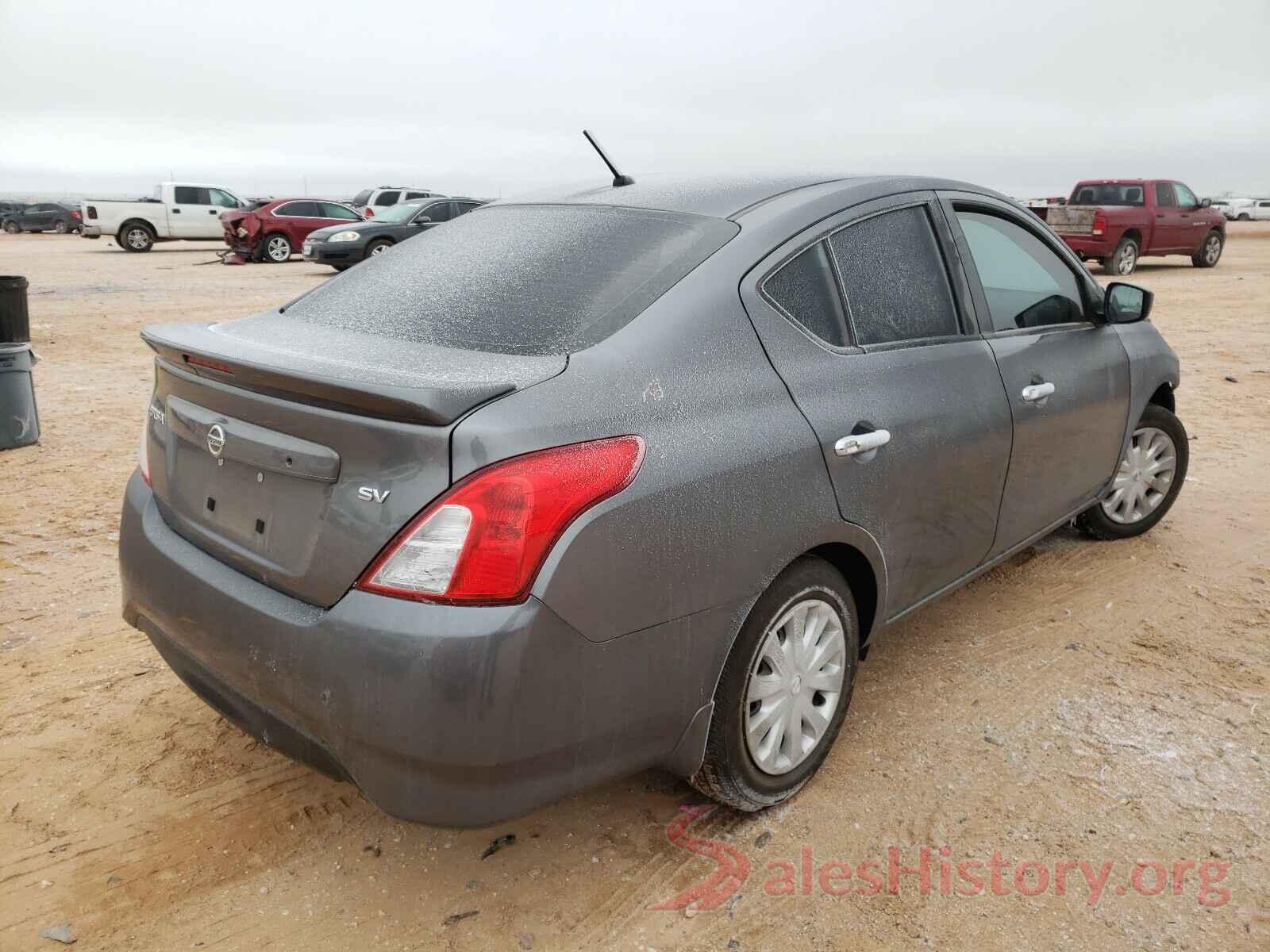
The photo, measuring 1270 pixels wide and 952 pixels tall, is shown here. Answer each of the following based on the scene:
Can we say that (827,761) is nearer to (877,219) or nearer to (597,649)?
(597,649)

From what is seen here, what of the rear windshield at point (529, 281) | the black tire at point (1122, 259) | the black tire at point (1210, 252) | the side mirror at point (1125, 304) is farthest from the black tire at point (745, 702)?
the black tire at point (1210, 252)

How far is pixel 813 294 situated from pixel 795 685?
1.05 metres

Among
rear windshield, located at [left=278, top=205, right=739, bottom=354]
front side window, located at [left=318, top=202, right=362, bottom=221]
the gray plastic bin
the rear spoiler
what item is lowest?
front side window, located at [left=318, top=202, right=362, bottom=221]

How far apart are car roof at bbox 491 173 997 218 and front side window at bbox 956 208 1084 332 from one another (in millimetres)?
285

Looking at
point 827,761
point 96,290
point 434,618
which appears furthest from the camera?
point 96,290

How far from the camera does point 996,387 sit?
3.15 metres

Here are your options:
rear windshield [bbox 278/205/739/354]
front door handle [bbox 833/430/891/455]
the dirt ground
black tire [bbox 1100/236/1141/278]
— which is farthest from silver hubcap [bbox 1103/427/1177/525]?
black tire [bbox 1100/236/1141/278]

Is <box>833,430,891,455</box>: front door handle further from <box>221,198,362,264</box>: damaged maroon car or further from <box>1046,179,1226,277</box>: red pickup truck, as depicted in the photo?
<box>221,198,362,264</box>: damaged maroon car

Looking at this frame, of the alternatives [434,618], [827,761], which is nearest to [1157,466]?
[827,761]

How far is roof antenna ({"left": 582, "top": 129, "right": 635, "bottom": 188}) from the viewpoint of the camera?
3133mm

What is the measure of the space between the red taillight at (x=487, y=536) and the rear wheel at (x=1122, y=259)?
17994 mm

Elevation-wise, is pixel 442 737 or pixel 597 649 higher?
pixel 597 649

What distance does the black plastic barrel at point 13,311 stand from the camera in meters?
5.59

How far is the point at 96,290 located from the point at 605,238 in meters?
15.7
